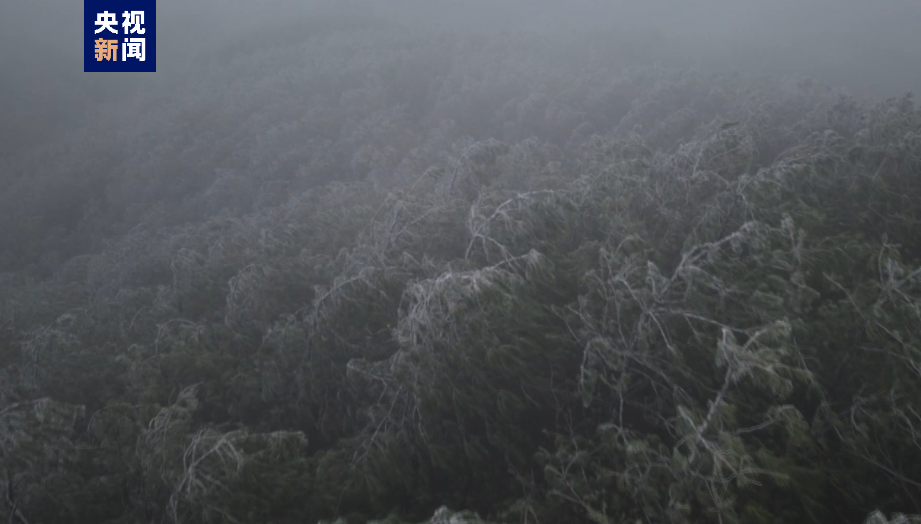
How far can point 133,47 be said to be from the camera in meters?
18.2

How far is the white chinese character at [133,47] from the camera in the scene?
1781 centimetres

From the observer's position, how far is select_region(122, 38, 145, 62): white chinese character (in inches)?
701

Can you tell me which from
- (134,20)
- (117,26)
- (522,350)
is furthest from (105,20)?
(522,350)

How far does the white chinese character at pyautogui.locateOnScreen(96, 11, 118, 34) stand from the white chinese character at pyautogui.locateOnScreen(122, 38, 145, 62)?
765 mm

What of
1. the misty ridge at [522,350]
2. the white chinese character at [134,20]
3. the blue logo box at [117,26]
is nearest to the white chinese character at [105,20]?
the blue logo box at [117,26]

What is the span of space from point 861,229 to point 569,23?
28.1m

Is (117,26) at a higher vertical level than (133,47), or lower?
higher

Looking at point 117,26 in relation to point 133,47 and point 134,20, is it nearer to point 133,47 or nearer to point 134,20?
point 134,20

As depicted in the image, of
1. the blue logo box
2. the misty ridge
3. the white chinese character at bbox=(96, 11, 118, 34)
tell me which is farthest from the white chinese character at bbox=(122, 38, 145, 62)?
the misty ridge

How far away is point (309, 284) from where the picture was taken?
22.1 ft

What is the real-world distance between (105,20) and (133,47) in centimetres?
158

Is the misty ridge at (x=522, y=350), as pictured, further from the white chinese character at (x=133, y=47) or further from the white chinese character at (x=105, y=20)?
the white chinese character at (x=133, y=47)

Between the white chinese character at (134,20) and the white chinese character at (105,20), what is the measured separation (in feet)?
1.04

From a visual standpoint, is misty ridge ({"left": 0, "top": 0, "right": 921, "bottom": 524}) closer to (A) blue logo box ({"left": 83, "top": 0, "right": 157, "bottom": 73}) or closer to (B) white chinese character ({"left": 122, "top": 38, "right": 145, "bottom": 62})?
(A) blue logo box ({"left": 83, "top": 0, "right": 157, "bottom": 73})
